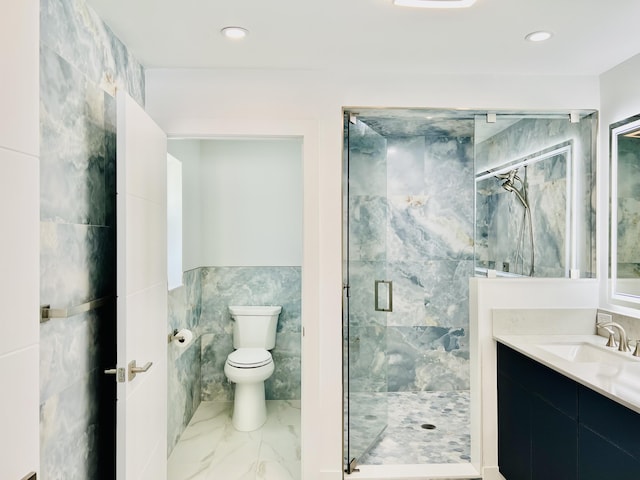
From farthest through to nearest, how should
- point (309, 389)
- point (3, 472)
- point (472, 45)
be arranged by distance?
point (309, 389) < point (472, 45) < point (3, 472)

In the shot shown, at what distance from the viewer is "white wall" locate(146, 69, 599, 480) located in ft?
8.41

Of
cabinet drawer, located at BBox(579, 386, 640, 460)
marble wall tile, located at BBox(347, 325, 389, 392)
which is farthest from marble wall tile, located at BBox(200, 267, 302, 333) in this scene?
cabinet drawer, located at BBox(579, 386, 640, 460)

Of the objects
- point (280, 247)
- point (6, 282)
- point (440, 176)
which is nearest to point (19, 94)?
point (6, 282)

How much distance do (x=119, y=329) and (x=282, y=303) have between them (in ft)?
7.32

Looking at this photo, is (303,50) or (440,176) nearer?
(303,50)

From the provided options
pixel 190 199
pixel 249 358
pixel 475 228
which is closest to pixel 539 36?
pixel 475 228

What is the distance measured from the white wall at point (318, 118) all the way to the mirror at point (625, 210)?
1.16ft

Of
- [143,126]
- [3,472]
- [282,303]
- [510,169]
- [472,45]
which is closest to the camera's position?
[3,472]

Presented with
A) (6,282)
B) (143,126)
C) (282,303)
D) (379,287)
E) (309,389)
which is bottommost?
(309,389)

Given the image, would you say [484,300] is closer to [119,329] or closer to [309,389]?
[309,389]

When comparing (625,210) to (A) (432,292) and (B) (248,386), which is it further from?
(B) (248,386)

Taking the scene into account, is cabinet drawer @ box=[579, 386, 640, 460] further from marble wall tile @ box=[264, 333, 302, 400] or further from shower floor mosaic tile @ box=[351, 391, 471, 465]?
marble wall tile @ box=[264, 333, 302, 400]

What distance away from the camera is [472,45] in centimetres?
223

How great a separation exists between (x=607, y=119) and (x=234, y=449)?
311 cm
